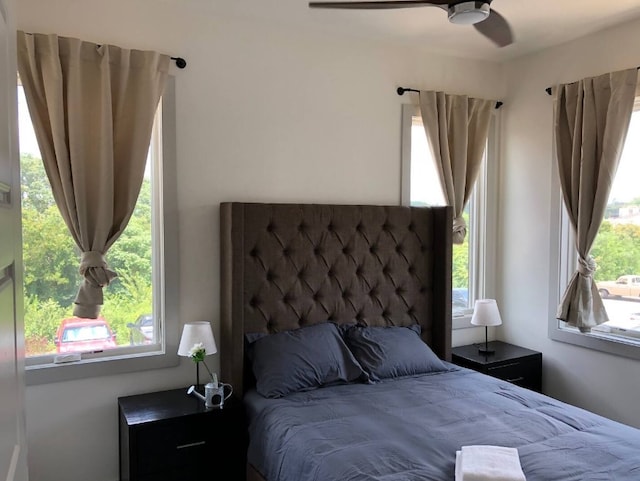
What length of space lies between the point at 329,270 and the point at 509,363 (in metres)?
1.41

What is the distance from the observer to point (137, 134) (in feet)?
8.92

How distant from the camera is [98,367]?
276cm

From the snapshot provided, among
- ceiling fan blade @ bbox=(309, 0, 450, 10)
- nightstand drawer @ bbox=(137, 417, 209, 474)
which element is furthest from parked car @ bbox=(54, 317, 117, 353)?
ceiling fan blade @ bbox=(309, 0, 450, 10)

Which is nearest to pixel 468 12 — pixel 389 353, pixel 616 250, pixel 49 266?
pixel 389 353

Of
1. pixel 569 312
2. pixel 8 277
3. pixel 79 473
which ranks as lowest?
pixel 79 473

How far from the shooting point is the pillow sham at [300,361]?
9.04 ft

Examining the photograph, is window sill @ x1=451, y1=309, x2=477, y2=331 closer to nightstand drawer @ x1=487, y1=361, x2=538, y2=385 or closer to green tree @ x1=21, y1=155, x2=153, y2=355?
nightstand drawer @ x1=487, y1=361, x2=538, y2=385

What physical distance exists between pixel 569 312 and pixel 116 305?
272 cm

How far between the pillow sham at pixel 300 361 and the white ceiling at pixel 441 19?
1.79m

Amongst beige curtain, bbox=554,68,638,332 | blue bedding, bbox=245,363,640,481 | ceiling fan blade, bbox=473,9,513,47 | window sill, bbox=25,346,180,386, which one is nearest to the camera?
blue bedding, bbox=245,363,640,481

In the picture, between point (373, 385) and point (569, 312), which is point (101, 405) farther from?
point (569, 312)

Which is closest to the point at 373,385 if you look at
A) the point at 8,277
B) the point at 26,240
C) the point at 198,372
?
the point at 198,372

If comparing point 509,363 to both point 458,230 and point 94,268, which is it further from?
point 94,268

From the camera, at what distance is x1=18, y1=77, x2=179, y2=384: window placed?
264cm
